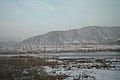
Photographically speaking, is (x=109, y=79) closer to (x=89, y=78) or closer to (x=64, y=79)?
(x=89, y=78)

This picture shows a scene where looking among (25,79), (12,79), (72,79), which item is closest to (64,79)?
(72,79)

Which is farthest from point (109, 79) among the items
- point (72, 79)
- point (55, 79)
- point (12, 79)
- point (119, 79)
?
point (12, 79)

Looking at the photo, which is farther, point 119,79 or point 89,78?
point 89,78

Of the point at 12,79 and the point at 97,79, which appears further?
the point at 97,79

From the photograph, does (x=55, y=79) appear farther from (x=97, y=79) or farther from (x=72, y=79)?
(x=97, y=79)

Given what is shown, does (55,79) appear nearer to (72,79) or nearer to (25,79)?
(72,79)

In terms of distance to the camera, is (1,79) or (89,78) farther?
(89,78)

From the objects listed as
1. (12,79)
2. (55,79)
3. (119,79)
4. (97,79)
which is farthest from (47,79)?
(119,79)
